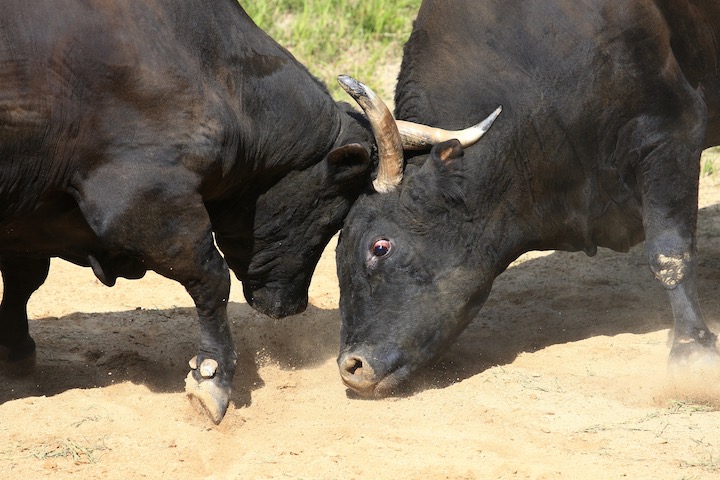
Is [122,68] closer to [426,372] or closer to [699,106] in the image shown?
[426,372]

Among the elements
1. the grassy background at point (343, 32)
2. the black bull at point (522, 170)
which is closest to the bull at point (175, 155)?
the black bull at point (522, 170)

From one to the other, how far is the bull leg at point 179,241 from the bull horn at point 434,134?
1.22 metres

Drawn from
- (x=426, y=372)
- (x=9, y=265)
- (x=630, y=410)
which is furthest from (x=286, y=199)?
(x=630, y=410)

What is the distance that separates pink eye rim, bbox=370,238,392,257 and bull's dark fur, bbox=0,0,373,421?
11.3 inches

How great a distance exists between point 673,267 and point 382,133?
179cm

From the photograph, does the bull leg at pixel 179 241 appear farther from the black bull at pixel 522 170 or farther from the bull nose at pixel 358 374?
the black bull at pixel 522 170

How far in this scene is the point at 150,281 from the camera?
8.71 m

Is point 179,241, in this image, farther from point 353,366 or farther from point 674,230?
point 674,230

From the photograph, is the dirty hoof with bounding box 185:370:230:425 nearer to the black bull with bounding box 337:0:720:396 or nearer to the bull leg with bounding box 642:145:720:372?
the black bull with bounding box 337:0:720:396

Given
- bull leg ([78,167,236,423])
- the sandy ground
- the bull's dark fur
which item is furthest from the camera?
bull leg ([78,167,236,423])

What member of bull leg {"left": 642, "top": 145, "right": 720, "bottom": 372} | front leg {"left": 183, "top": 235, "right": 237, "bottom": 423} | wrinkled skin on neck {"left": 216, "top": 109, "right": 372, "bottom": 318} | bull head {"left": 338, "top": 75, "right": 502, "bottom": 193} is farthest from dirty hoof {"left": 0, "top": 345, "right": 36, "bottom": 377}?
bull leg {"left": 642, "top": 145, "right": 720, "bottom": 372}

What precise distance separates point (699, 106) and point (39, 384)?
3956 millimetres

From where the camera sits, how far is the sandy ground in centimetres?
517

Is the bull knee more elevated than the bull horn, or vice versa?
the bull horn
